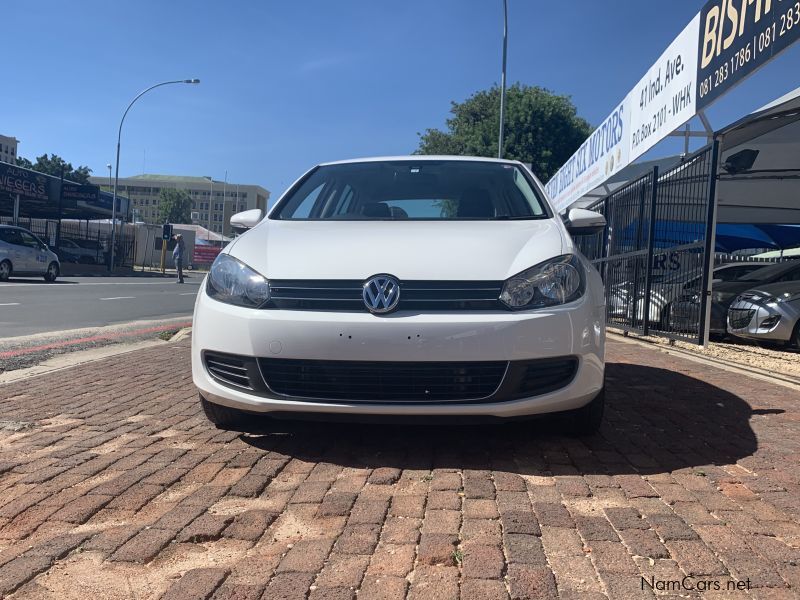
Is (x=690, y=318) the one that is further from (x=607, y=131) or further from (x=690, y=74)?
(x=607, y=131)

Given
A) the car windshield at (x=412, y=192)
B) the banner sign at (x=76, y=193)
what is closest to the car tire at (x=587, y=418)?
the car windshield at (x=412, y=192)

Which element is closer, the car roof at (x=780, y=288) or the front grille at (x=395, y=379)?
the front grille at (x=395, y=379)

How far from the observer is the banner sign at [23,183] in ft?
89.3

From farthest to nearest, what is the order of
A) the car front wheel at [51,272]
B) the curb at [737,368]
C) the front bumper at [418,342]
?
the car front wheel at [51,272] < the curb at [737,368] < the front bumper at [418,342]

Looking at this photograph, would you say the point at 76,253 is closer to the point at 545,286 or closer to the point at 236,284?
the point at 236,284

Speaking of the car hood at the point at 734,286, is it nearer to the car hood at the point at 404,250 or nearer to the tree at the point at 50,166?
the car hood at the point at 404,250

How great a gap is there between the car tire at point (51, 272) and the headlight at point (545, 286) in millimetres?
21182

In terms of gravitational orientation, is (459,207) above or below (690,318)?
above

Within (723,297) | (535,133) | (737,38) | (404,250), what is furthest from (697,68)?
(535,133)

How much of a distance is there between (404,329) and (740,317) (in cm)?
699

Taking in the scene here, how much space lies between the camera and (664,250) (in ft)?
27.2

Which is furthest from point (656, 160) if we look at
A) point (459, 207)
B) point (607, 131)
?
point (459, 207)

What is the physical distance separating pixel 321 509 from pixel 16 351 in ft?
16.7

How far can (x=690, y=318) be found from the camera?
24.5 feet
